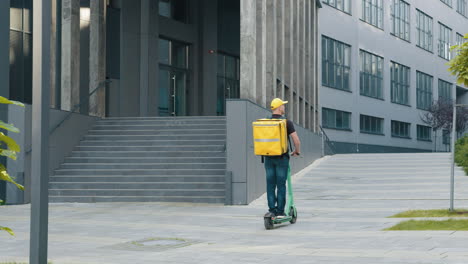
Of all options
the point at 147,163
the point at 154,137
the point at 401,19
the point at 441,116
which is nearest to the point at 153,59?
the point at 154,137

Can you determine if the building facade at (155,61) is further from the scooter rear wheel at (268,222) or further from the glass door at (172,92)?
the scooter rear wheel at (268,222)

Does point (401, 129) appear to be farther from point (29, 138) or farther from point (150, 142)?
point (29, 138)

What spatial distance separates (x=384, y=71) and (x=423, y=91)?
30.8 ft

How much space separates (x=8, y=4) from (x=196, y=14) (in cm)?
1478

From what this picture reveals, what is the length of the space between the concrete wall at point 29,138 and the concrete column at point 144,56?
7.52 metres

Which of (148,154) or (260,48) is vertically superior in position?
(260,48)

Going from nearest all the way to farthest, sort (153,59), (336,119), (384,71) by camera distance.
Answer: (153,59) → (336,119) → (384,71)

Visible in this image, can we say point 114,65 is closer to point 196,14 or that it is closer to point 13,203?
point 196,14

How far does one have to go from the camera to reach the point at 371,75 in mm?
48156

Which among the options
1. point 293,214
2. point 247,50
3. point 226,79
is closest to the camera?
point 293,214

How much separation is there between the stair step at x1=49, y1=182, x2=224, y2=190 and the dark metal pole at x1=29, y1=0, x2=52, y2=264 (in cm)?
1034

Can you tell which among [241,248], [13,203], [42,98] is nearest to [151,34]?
[13,203]

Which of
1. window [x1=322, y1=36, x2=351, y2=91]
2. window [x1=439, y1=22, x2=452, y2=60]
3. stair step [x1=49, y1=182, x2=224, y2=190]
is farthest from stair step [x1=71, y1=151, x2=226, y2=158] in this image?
window [x1=439, y1=22, x2=452, y2=60]

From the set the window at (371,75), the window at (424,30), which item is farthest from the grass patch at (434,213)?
the window at (424,30)
